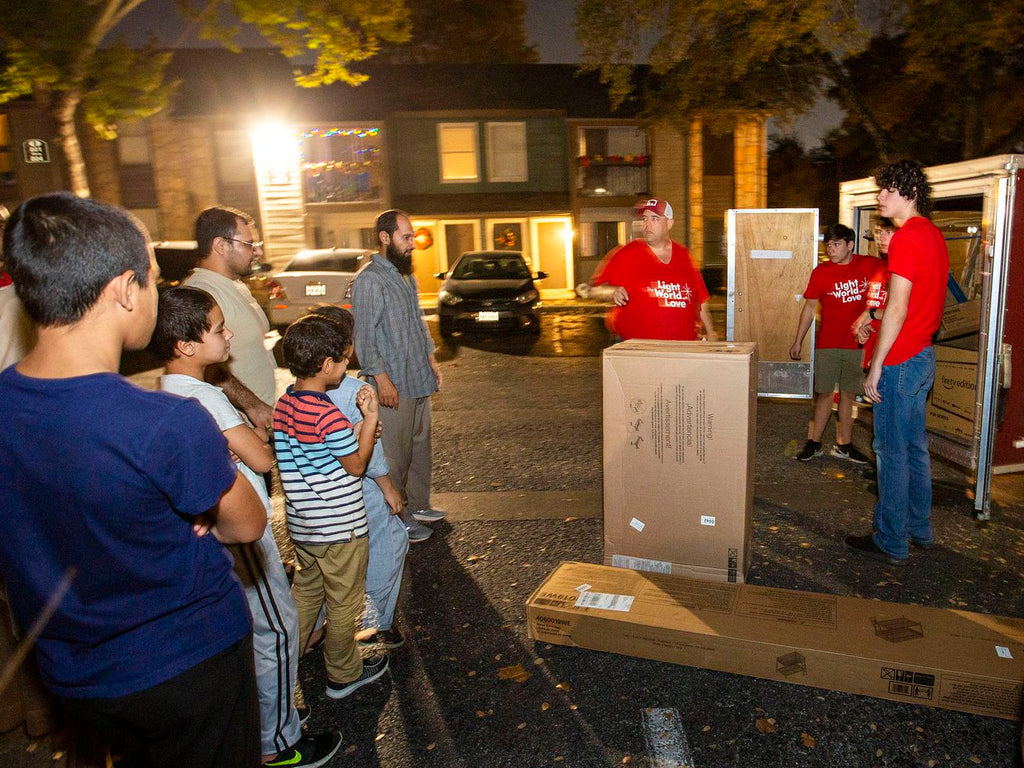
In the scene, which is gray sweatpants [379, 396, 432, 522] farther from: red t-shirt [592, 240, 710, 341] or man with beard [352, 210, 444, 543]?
red t-shirt [592, 240, 710, 341]

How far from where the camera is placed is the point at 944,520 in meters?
4.69

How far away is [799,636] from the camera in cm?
294

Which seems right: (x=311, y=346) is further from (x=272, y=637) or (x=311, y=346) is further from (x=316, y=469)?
(x=272, y=637)

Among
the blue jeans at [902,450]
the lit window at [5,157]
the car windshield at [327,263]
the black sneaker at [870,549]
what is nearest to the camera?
the blue jeans at [902,450]

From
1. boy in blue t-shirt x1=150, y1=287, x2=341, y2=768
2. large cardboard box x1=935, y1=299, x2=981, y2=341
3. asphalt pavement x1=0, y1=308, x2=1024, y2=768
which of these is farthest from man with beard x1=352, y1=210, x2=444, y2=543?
large cardboard box x1=935, y1=299, x2=981, y2=341

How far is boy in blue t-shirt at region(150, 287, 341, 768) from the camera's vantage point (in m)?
2.41

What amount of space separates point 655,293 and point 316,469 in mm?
2753

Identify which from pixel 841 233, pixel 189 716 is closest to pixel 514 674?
pixel 189 716

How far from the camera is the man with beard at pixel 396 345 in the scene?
447cm

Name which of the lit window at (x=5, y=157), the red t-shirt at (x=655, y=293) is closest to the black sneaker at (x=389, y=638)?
the red t-shirt at (x=655, y=293)

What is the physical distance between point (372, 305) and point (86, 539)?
124 inches

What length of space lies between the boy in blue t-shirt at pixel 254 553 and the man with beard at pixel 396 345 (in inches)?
73.3

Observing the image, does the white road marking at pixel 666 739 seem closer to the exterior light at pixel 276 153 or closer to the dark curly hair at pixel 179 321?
the dark curly hair at pixel 179 321

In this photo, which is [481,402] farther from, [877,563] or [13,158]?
[13,158]
